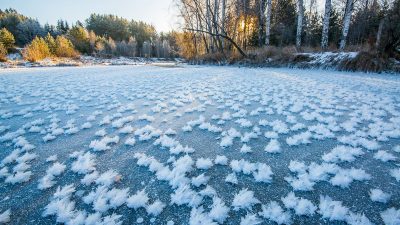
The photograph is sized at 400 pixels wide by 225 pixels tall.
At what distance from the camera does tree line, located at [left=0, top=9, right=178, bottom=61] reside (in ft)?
117

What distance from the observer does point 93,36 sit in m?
49.3

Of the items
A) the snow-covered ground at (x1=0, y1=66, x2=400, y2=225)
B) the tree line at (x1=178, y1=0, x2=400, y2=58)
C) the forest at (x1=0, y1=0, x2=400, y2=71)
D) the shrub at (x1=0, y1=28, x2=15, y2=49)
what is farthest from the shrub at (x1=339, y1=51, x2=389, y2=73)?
the shrub at (x1=0, y1=28, x2=15, y2=49)

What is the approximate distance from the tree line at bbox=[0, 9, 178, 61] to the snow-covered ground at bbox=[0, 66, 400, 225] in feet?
101

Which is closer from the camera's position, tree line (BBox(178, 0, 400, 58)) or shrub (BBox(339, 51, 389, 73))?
shrub (BBox(339, 51, 389, 73))

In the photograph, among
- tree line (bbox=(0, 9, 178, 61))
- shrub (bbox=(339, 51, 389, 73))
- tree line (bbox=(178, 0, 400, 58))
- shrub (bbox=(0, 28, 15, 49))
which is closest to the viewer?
shrub (bbox=(339, 51, 389, 73))

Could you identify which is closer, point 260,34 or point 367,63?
point 367,63

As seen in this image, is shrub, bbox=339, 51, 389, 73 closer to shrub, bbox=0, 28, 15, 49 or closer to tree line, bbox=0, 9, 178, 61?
tree line, bbox=0, 9, 178, 61

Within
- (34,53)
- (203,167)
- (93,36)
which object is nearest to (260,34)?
(203,167)

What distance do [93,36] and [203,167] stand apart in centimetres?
5785

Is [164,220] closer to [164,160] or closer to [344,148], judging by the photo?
[164,160]

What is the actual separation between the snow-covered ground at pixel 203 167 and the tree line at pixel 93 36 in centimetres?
3089

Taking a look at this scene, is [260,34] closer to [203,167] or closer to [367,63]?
[367,63]

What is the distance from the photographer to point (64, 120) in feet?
9.41

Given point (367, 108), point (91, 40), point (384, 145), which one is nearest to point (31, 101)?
point (384, 145)
